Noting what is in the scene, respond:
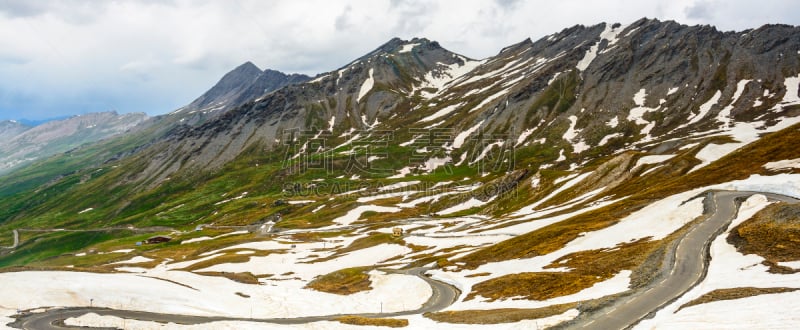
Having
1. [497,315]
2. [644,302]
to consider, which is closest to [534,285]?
[497,315]

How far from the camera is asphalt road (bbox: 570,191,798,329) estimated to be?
28.8 m

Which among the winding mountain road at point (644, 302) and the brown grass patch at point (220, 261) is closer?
the winding mountain road at point (644, 302)

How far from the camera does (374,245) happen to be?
102 metres

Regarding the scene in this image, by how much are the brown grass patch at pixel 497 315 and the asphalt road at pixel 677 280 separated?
11.6 ft

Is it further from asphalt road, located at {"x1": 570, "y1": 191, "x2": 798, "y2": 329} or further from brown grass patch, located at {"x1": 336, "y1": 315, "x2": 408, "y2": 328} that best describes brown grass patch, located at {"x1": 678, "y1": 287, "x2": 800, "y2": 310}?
brown grass patch, located at {"x1": 336, "y1": 315, "x2": 408, "y2": 328}

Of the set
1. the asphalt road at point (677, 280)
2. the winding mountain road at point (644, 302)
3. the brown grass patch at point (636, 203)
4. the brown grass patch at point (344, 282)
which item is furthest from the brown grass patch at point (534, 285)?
the brown grass patch at point (344, 282)

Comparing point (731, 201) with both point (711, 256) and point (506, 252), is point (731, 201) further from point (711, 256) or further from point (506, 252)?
point (506, 252)

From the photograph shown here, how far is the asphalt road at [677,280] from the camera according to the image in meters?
28.8

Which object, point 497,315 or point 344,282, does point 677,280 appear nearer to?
point 497,315

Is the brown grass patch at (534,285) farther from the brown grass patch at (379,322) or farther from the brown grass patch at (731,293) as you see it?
the brown grass patch at (379,322)

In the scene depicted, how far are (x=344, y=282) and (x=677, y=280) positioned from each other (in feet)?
165

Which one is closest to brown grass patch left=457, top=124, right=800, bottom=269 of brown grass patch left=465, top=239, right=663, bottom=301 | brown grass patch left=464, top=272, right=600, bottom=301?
brown grass patch left=465, top=239, right=663, bottom=301

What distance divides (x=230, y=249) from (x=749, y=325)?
358 ft

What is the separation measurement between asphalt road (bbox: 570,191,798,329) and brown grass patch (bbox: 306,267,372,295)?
136 ft
